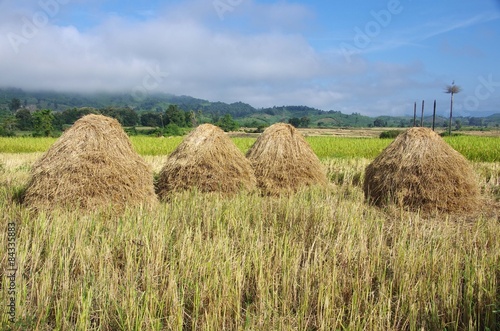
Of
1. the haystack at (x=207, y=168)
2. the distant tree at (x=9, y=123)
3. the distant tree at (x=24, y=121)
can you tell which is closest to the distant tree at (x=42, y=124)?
the distant tree at (x=9, y=123)

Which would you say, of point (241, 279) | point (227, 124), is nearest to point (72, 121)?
point (227, 124)

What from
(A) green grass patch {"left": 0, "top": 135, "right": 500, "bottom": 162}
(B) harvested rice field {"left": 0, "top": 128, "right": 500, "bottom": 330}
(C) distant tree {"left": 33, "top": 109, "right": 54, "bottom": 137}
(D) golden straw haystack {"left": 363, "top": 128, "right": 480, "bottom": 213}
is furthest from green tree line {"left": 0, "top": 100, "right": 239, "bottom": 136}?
(B) harvested rice field {"left": 0, "top": 128, "right": 500, "bottom": 330}

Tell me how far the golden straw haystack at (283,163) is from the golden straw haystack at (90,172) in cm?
321

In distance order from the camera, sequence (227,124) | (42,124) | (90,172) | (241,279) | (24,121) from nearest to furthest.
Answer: (241,279) → (90,172) → (42,124) → (24,121) → (227,124)

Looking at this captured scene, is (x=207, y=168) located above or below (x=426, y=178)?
above

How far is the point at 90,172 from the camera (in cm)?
723

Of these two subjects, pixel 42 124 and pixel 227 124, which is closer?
pixel 42 124

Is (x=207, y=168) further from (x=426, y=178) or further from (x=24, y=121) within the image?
(x=24, y=121)

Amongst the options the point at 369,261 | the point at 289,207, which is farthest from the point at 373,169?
the point at 369,261

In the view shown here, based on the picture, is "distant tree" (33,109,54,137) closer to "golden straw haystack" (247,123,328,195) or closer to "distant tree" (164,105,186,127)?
"distant tree" (164,105,186,127)

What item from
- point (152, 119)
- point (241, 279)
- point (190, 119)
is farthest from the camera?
point (152, 119)

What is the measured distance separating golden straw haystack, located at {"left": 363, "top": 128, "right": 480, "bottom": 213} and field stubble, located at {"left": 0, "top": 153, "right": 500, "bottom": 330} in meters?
2.88

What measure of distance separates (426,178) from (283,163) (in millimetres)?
3420

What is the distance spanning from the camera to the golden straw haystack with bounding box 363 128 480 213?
8898mm
